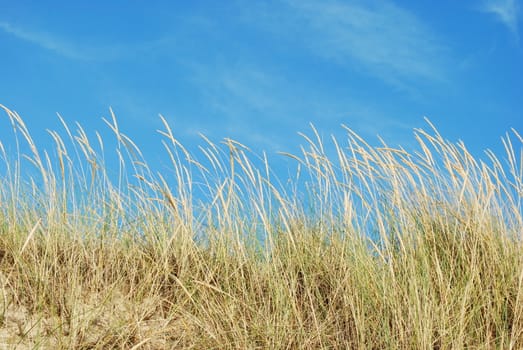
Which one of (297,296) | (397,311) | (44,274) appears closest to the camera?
(397,311)

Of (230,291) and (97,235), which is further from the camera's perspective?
(97,235)

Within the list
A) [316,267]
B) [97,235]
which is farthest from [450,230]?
[97,235]

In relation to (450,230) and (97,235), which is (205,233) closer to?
(97,235)

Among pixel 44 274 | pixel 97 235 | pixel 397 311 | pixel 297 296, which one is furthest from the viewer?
pixel 97 235

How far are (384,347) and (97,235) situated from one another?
5.43ft

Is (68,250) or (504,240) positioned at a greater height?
(504,240)

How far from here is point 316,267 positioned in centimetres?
316

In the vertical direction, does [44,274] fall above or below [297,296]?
below

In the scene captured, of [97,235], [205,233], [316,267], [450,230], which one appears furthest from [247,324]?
[450,230]

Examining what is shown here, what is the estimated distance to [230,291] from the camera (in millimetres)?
3006

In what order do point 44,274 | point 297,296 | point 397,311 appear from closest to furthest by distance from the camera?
point 397,311 < point 44,274 < point 297,296

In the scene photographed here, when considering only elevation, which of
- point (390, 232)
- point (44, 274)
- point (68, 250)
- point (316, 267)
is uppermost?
point (390, 232)

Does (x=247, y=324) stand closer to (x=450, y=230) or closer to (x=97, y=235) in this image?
(x=97, y=235)

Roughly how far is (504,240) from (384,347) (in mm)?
1087
